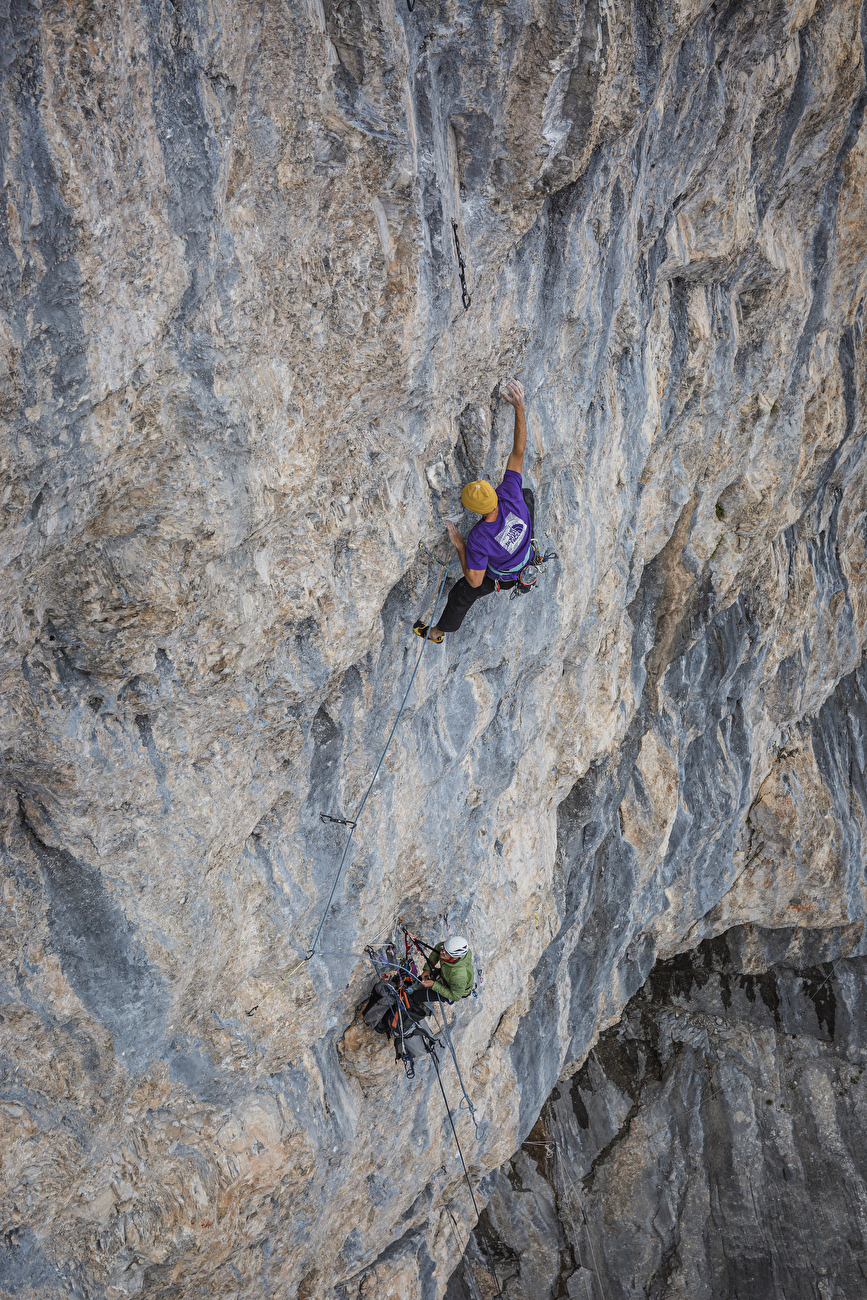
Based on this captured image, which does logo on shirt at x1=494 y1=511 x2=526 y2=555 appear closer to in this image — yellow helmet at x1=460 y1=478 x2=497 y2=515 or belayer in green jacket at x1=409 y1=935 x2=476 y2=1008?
yellow helmet at x1=460 y1=478 x2=497 y2=515

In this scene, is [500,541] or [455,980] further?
[455,980]

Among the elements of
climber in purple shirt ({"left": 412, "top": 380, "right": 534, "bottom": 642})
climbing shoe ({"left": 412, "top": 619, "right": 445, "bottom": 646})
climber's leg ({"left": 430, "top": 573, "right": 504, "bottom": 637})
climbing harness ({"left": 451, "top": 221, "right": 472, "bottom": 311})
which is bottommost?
climbing shoe ({"left": 412, "top": 619, "right": 445, "bottom": 646})

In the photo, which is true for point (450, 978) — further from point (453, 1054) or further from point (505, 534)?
point (505, 534)

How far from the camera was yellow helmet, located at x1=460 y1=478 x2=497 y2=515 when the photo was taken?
17.6ft

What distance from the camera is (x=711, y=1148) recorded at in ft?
46.5

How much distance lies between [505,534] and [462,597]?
0.55m

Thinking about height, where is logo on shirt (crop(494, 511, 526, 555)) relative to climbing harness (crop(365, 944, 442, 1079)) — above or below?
above

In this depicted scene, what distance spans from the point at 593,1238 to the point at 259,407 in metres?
14.8

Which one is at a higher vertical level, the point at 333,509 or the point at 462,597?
the point at 333,509

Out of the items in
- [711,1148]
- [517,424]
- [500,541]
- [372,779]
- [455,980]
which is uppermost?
[517,424]

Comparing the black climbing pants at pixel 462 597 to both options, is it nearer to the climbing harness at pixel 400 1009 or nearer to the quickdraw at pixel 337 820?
the quickdraw at pixel 337 820

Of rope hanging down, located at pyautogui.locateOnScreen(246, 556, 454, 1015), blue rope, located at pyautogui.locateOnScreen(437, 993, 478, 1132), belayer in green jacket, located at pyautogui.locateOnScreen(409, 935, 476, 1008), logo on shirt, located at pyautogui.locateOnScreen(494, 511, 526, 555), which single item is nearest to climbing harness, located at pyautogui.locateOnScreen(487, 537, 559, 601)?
logo on shirt, located at pyautogui.locateOnScreen(494, 511, 526, 555)

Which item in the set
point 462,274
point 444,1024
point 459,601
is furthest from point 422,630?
point 444,1024

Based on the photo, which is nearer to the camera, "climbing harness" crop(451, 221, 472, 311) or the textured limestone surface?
"climbing harness" crop(451, 221, 472, 311)
